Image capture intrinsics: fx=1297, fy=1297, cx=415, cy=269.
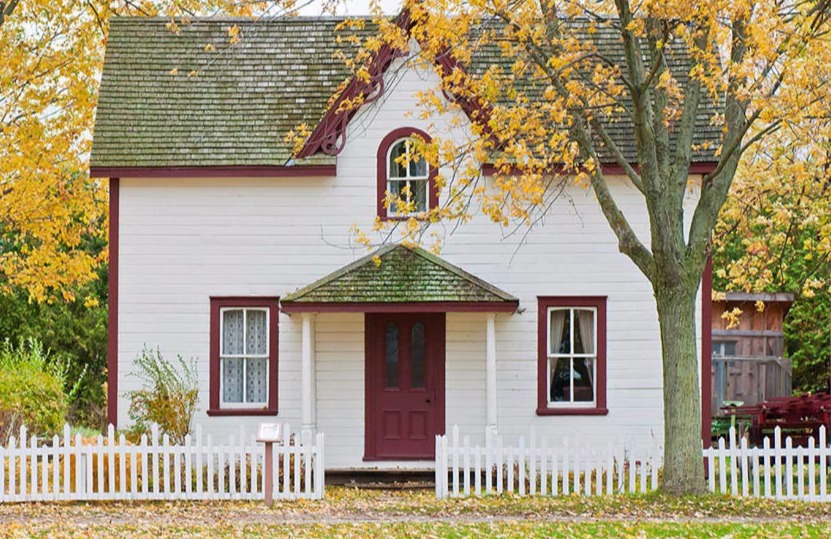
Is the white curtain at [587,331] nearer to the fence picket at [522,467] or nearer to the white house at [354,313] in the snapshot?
the white house at [354,313]

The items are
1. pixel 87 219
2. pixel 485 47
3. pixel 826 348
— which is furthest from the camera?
pixel 826 348

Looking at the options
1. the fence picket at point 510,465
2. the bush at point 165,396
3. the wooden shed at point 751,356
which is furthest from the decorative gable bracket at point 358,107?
the wooden shed at point 751,356

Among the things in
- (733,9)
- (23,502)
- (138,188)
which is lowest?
(23,502)

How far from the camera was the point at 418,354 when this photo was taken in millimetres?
21234

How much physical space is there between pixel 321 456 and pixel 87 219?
12855 mm

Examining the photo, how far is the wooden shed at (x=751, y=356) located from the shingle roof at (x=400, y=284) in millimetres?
9468

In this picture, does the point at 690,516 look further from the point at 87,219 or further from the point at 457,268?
the point at 87,219

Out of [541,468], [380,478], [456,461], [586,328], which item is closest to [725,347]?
[586,328]

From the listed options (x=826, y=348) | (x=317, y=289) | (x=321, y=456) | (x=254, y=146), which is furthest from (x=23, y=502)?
(x=826, y=348)

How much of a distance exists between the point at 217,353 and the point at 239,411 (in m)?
1.00

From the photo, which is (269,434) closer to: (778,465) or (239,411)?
(239,411)

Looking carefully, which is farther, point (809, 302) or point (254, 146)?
point (809, 302)

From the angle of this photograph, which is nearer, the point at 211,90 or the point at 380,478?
the point at 380,478

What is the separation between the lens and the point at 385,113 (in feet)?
69.4
